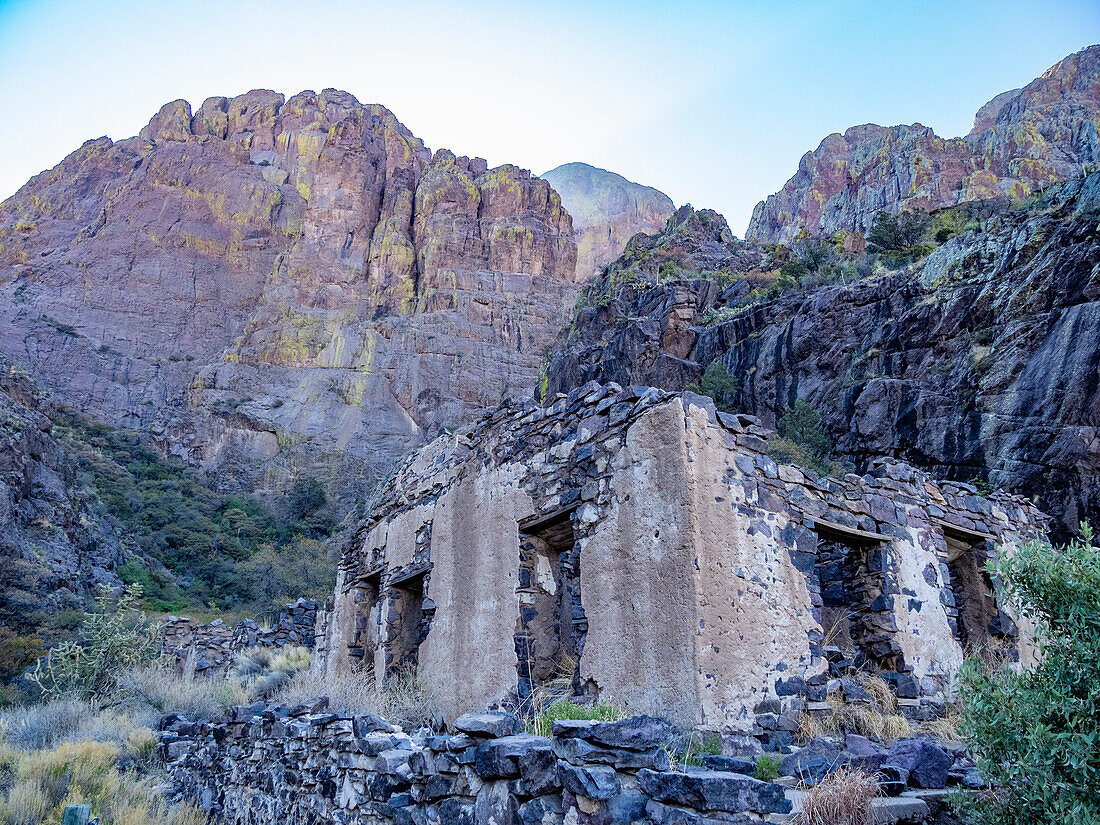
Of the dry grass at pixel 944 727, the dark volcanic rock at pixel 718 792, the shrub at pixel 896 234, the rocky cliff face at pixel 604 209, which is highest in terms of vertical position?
the rocky cliff face at pixel 604 209

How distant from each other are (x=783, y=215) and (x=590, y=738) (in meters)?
97.4

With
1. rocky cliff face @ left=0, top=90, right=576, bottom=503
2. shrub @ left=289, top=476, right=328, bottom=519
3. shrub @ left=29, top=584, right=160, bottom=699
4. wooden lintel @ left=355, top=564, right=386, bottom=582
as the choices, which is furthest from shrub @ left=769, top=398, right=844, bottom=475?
rocky cliff face @ left=0, top=90, right=576, bottom=503

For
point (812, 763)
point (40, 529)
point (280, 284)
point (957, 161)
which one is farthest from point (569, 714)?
point (957, 161)

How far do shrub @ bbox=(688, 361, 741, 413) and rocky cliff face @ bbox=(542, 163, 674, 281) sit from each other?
74563mm

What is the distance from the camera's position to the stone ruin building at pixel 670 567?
571 centimetres

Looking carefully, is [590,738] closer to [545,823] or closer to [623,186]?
[545,823]

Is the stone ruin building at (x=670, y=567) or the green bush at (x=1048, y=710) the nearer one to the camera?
the green bush at (x=1048, y=710)

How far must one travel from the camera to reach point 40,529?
2544cm

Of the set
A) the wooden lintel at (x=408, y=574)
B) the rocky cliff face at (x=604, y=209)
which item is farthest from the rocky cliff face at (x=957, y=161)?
the wooden lintel at (x=408, y=574)

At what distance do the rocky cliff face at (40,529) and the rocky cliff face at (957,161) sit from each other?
194ft

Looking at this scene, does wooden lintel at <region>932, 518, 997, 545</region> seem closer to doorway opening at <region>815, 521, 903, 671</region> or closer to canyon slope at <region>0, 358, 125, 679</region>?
doorway opening at <region>815, 521, 903, 671</region>

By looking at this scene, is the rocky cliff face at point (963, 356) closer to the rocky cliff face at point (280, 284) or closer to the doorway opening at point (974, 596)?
the doorway opening at point (974, 596)

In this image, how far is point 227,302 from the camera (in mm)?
63938

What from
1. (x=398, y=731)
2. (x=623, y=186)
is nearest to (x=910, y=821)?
(x=398, y=731)
